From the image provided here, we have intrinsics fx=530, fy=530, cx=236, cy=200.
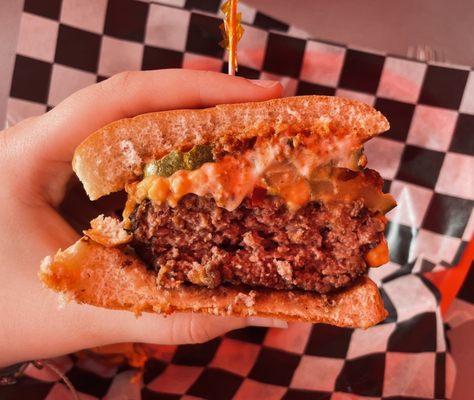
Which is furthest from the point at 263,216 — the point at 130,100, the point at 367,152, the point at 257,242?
the point at 367,152

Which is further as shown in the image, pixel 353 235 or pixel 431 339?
pixel 431 339

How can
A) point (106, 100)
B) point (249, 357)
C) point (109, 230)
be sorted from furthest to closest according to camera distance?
point (249, 357) < point (106, 100) < point (109, 230)

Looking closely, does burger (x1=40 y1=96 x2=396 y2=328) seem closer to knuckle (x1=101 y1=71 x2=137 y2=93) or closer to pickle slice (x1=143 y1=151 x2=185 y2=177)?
pickle slice (x1=143 y1=151 x2=185 y2=177)

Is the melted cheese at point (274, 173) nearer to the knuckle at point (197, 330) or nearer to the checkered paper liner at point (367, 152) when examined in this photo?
the knuckle at point (197, 330)

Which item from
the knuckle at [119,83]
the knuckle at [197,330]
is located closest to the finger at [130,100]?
the knuckle at [119,83]

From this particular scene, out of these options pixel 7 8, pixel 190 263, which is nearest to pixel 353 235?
pixel 190 263

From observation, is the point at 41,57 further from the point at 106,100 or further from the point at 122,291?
the point at 122,291

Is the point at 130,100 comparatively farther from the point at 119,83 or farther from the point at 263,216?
the point at 263,216
